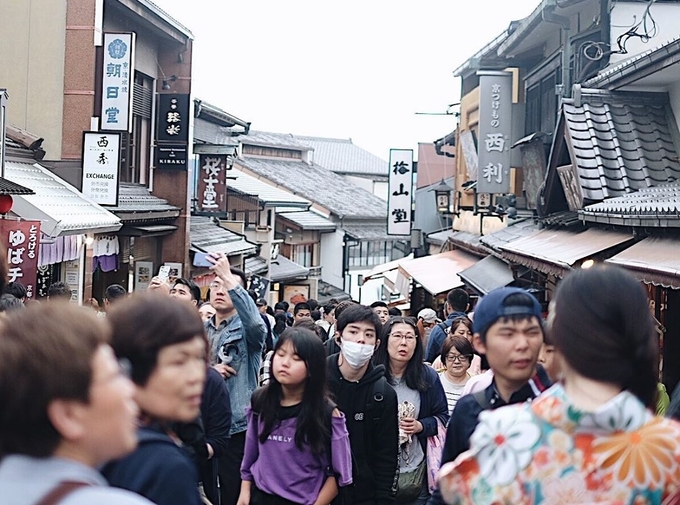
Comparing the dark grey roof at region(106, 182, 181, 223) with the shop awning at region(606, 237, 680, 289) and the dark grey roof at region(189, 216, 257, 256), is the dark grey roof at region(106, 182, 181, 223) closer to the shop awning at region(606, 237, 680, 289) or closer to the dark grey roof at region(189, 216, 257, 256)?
the dark grey roof at region(189, 216, 257, 256)

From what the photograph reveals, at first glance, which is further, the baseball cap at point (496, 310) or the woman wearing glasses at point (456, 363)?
the woman wearing glasses at point (456, 363)

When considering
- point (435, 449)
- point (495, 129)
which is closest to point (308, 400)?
point (435, 449)

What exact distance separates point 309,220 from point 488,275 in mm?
28971

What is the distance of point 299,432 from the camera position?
5.40 m

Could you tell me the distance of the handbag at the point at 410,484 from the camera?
6.62 metres

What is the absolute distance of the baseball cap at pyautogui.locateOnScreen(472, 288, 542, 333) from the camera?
3.74 m

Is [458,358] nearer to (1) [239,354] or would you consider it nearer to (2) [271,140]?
(1) [239,354]

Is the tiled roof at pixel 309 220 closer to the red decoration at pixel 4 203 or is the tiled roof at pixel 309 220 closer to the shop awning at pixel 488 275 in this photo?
the shop awning at pixel 488 275

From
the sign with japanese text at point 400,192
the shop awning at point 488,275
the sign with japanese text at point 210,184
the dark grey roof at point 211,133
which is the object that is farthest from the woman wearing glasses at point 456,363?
the sign with japanese text at point 400,192

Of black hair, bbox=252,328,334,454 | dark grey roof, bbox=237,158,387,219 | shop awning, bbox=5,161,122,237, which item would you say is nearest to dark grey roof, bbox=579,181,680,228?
black hair, bbox=252,328,334,454

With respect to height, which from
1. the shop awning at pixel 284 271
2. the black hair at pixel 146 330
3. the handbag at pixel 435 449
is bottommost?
the handbag at pixel 435 449

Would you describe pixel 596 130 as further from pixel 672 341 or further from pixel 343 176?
pixel 343 176

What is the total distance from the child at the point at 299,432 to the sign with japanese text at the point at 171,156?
17420 mm

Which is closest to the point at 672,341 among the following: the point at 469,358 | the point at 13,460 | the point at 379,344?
the point at 469,358
